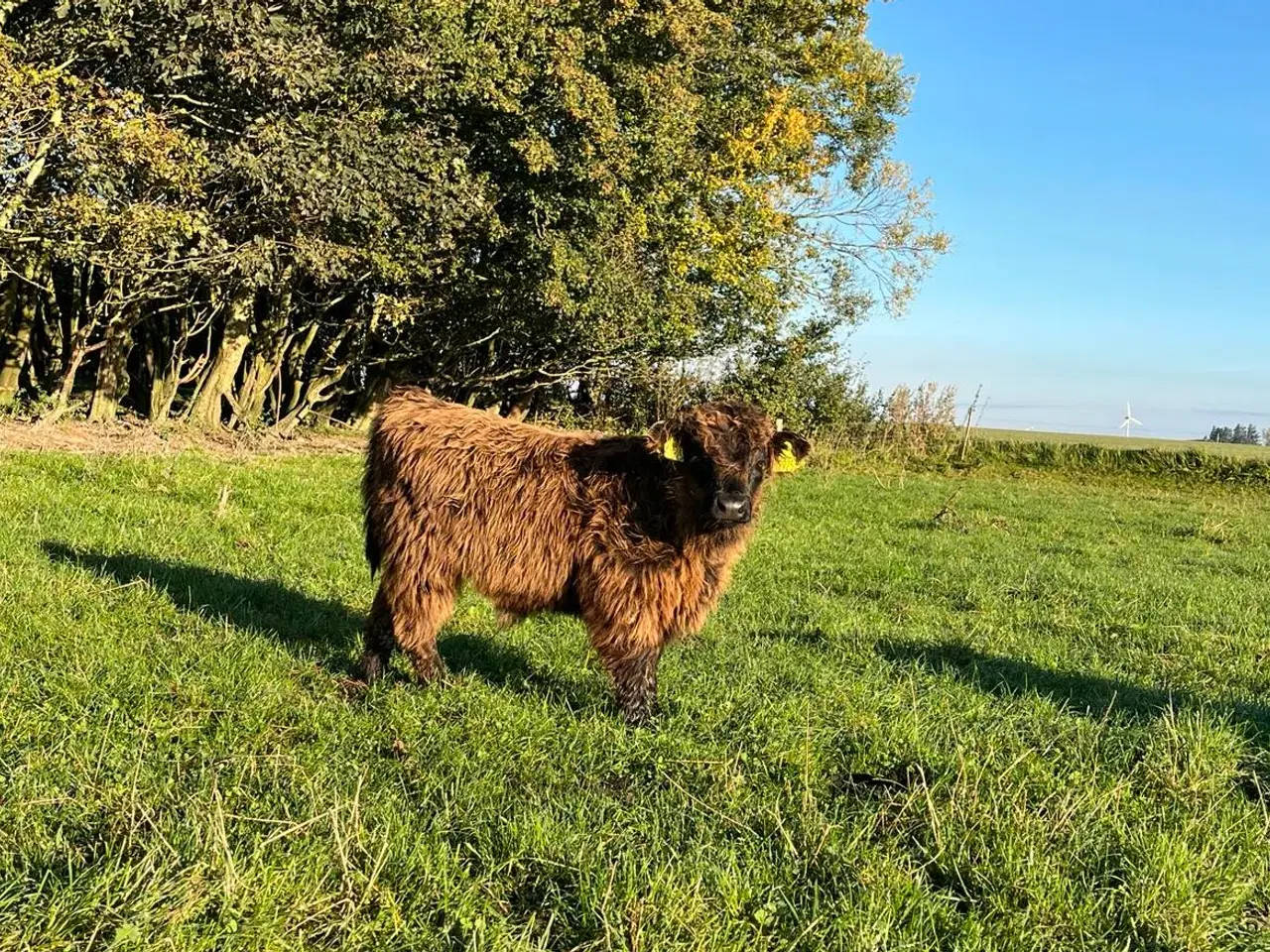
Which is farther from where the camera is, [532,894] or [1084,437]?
[1084,437]

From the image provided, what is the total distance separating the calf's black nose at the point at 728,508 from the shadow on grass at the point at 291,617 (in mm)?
1288

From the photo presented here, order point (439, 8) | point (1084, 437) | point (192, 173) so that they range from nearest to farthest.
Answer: point (192, 173)
point (439, 8)
point (1084, 437)

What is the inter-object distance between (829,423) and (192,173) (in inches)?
907

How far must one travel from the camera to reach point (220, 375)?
19422mm

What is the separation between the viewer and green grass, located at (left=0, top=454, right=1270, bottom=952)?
112 inches

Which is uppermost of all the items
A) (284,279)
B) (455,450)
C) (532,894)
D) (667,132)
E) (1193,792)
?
(667,132)

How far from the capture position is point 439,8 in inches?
553

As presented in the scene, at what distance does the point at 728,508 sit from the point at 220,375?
17270mm

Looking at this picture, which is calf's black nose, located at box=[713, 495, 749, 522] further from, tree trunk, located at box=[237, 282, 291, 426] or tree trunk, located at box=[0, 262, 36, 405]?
tree trunk, located at box=[0, 262, 36, 405]

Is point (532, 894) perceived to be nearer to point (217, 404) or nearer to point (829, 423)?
point (217, 404)

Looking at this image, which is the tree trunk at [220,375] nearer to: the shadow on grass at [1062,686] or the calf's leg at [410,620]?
the calf's leg at [410,620]

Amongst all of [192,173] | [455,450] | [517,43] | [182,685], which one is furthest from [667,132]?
→ [182,685]

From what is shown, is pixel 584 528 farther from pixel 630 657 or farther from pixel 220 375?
pixel 220 375

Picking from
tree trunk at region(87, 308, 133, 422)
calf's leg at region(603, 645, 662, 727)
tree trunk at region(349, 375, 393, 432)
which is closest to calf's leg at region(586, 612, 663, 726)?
calf's leg at region(603, 645, 662, 727)
